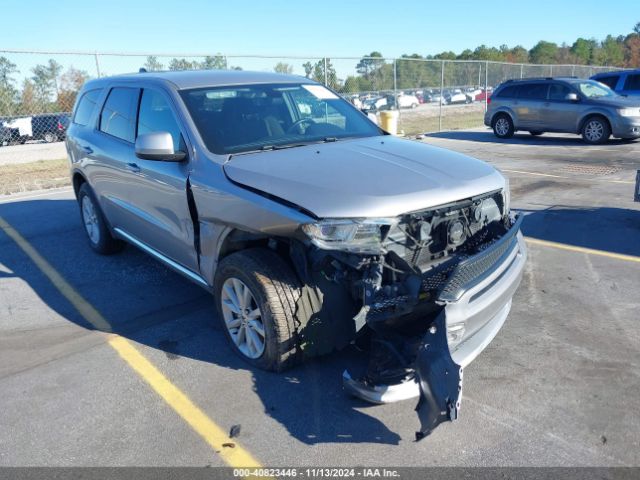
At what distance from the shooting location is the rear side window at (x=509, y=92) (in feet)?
52.3

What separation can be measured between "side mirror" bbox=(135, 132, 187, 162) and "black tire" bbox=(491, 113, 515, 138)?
46.6ft

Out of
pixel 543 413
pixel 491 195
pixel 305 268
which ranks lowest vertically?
pixel 543 413

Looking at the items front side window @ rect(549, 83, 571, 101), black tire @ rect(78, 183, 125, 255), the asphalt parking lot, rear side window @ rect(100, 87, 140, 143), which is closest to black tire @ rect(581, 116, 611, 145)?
front side window @ rect(549, 83, 571, 101)

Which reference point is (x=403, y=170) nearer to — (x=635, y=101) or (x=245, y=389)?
(x=245, y=389)

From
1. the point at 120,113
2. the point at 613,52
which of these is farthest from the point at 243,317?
the point at 613,52

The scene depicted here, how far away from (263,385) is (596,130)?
1378cm

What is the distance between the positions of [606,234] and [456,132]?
519 inches

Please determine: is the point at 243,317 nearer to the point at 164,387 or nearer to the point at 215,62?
the point at 164,387

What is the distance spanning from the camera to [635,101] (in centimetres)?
1411

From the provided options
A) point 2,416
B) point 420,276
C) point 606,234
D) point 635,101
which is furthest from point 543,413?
point 635,101

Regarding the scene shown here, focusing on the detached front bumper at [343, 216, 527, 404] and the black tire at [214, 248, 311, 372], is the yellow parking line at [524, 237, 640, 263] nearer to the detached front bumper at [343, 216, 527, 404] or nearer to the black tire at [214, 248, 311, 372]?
the detached front bumper at [343, 216, 527, 404]

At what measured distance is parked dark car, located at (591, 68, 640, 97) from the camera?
53.9 ft

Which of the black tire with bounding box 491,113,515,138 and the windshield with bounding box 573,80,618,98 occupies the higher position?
the windshield with bounding box 573,80,618,98

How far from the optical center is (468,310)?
9.59 ft
